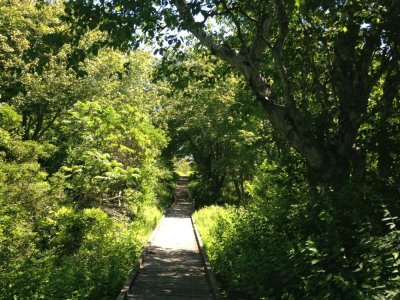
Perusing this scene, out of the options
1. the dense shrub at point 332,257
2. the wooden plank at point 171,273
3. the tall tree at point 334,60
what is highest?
the tall tree at point 334,60

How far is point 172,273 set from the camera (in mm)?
10195

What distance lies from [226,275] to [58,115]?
15.8 metres

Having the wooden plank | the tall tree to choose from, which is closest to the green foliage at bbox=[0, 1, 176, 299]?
the wooden plank

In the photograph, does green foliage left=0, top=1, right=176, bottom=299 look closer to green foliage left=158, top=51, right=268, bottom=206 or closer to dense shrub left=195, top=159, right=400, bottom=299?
dense shrub left=195, top=159, right=400, bottom=299

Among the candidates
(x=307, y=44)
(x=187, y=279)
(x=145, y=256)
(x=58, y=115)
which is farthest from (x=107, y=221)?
(x=58, y=115)

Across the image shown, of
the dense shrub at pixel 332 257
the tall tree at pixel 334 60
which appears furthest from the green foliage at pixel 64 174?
the dense shrub at pixel 332 257

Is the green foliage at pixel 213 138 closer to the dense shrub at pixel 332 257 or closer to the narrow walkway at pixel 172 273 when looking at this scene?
the narrow walkway at pixel 172 273

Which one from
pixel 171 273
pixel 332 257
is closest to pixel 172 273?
pixel 171 273

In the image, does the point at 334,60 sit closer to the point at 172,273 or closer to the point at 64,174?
the point at 172,273

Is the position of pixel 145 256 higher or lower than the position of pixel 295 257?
lower

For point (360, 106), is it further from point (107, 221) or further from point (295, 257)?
point (107, 221)

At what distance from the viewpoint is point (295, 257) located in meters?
5.92

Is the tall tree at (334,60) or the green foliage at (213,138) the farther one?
the green foliage at (213,138)

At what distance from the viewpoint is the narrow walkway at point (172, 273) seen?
8391mm
